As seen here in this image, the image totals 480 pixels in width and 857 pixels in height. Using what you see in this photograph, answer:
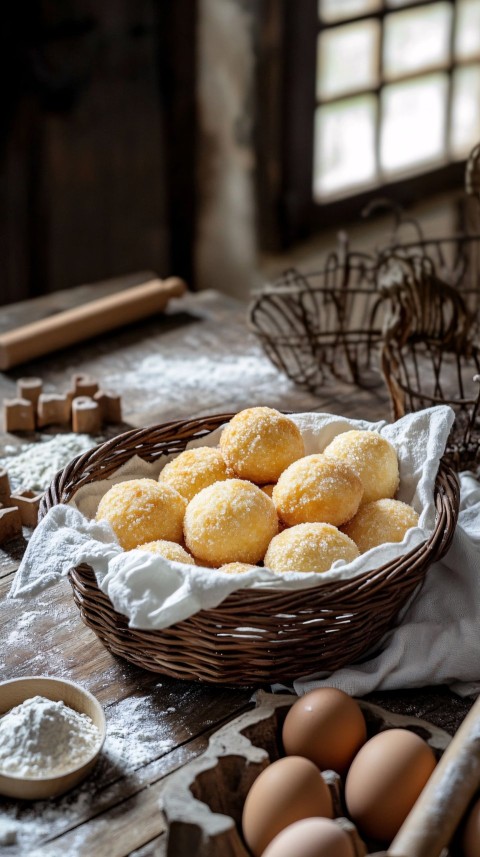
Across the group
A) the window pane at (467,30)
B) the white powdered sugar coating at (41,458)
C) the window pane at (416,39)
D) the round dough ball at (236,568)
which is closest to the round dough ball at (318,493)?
the round dough ball at (236,568)

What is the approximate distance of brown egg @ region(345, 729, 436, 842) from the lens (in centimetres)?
85

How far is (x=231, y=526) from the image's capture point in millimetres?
1075

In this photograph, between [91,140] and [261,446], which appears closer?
[261,446]

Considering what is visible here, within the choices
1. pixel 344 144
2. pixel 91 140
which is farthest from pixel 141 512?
pixel 344 144

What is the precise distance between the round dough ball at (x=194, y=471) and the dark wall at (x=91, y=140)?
198cm

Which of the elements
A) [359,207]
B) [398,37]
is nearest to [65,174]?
[359,207]

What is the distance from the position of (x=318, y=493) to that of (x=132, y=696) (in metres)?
0.30

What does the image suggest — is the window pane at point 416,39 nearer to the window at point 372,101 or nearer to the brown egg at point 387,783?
the window at point 372,101

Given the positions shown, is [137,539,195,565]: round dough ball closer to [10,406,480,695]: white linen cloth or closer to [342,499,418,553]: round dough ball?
[10,406,480,695]: white linen cloth

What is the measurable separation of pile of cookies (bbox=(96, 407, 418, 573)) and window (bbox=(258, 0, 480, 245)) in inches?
76.1

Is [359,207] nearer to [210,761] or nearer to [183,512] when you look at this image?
[183,512]

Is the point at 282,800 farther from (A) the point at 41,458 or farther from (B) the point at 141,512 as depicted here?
(A) the point at 41,458

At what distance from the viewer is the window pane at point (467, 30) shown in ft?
10.7

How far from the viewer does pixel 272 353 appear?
82.0 inches
